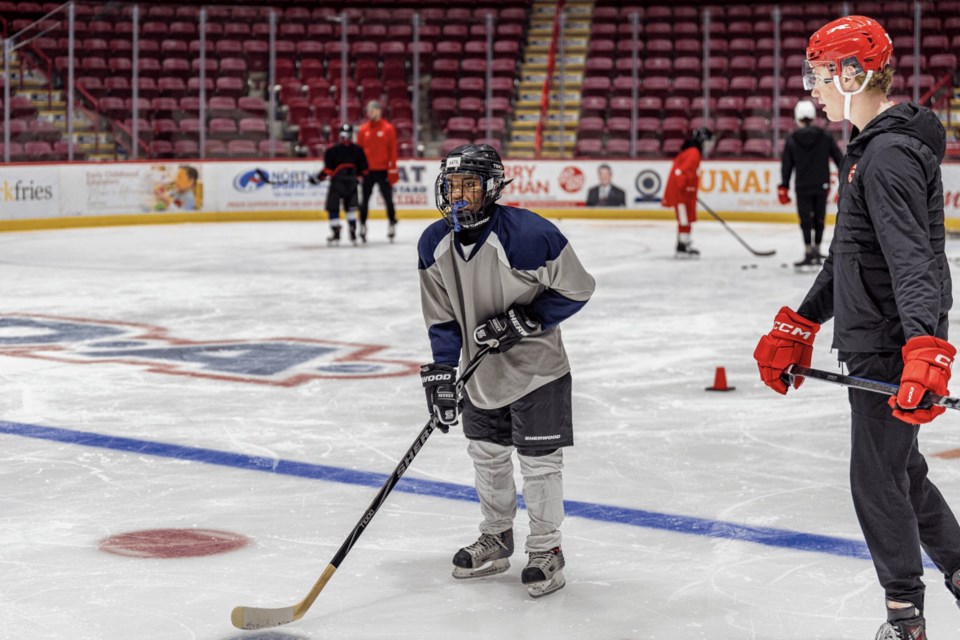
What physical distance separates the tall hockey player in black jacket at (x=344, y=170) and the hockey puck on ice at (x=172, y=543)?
9.34m

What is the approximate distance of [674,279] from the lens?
10406 mm

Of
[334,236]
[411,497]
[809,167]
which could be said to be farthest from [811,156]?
[411,497]

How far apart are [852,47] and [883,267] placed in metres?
0.40

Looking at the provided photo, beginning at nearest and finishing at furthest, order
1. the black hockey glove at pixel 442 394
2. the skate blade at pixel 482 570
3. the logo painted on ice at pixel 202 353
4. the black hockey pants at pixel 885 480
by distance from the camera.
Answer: the black hockey pants at pixel 885 480, the black hockey glove at pixel 442 394, the skate blade at pixel 482 570, the logo painted on ice at pixel 202 353

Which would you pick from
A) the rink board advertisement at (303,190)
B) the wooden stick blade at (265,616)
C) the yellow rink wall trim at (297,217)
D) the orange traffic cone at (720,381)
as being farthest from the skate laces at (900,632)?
the rink board advertisement at (303,190)

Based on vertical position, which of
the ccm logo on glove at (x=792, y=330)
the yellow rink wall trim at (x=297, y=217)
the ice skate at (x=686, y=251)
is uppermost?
the yellow rink wall trim at (x=297, y=217)

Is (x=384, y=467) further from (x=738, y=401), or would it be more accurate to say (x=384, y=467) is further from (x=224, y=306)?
(x=224, y=306)

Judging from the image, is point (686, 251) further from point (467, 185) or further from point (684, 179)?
point (467, 185)

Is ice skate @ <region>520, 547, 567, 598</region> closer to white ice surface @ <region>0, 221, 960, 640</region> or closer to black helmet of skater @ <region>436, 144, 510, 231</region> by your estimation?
white ice surface @ <region>0, 221, 960, 640</region>

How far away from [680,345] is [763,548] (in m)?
3.64

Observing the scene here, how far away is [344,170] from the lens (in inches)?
512

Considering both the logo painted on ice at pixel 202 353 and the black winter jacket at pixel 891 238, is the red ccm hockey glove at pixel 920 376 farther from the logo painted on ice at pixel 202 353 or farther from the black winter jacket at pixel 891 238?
the logo painted on ice at pixel 202 353

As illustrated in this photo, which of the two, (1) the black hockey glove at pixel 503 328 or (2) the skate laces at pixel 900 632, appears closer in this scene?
(2) the skate laces at pixel 900 632

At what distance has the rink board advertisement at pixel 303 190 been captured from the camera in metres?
15.2
